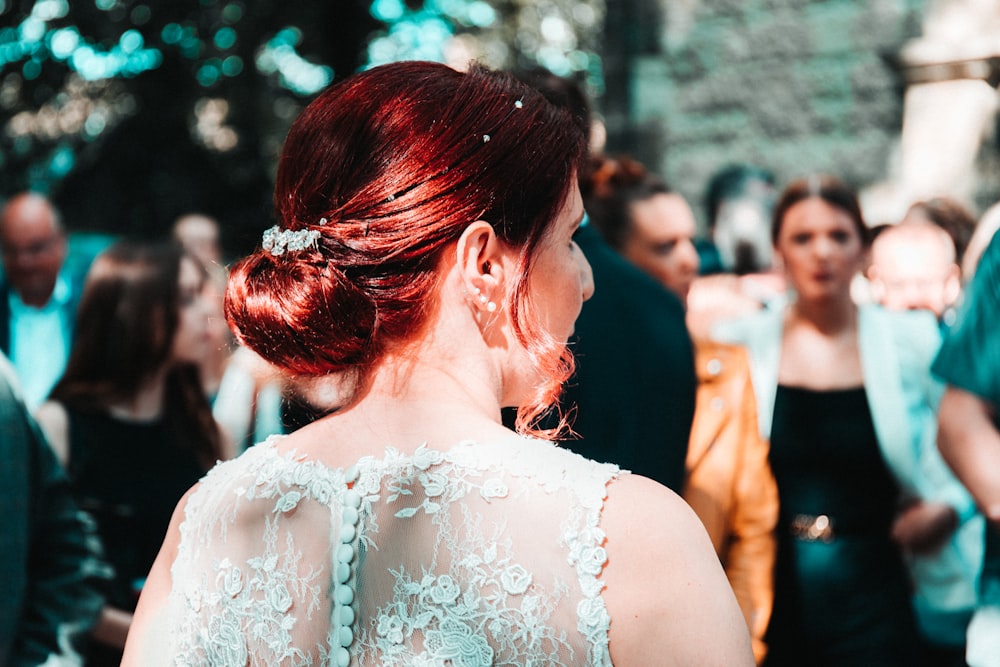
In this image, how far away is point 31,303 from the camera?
Result: 5.34 m

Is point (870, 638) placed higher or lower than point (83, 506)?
lower

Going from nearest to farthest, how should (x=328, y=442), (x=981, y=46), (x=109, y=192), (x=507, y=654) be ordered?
(x=507, y=654) < (x=328, y=442) < (x=981, y=46) < (x=109, y=192)

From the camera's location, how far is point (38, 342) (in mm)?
5352

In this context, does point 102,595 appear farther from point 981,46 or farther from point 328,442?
point 981,46

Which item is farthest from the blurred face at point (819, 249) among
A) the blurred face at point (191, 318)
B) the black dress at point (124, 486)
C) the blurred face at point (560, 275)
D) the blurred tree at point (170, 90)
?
the blurred tree at point (170, 90)

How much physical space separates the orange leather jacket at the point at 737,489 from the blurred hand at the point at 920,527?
1.52 feet

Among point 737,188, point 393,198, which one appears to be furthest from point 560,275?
point 737,188

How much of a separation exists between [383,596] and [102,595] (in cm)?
163

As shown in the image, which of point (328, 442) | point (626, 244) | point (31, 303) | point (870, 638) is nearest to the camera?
point (328, 442)

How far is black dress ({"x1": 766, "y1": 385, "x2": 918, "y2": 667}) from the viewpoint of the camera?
3.18m

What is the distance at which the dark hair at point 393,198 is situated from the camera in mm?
1323

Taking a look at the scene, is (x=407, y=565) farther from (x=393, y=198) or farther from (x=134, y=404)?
(x=134, y=404)

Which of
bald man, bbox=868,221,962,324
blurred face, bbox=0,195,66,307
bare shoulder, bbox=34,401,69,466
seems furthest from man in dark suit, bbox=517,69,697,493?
blurred face, bbox=0,195,66,307

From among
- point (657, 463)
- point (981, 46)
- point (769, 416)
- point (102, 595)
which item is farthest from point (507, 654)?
point (981, 46)
